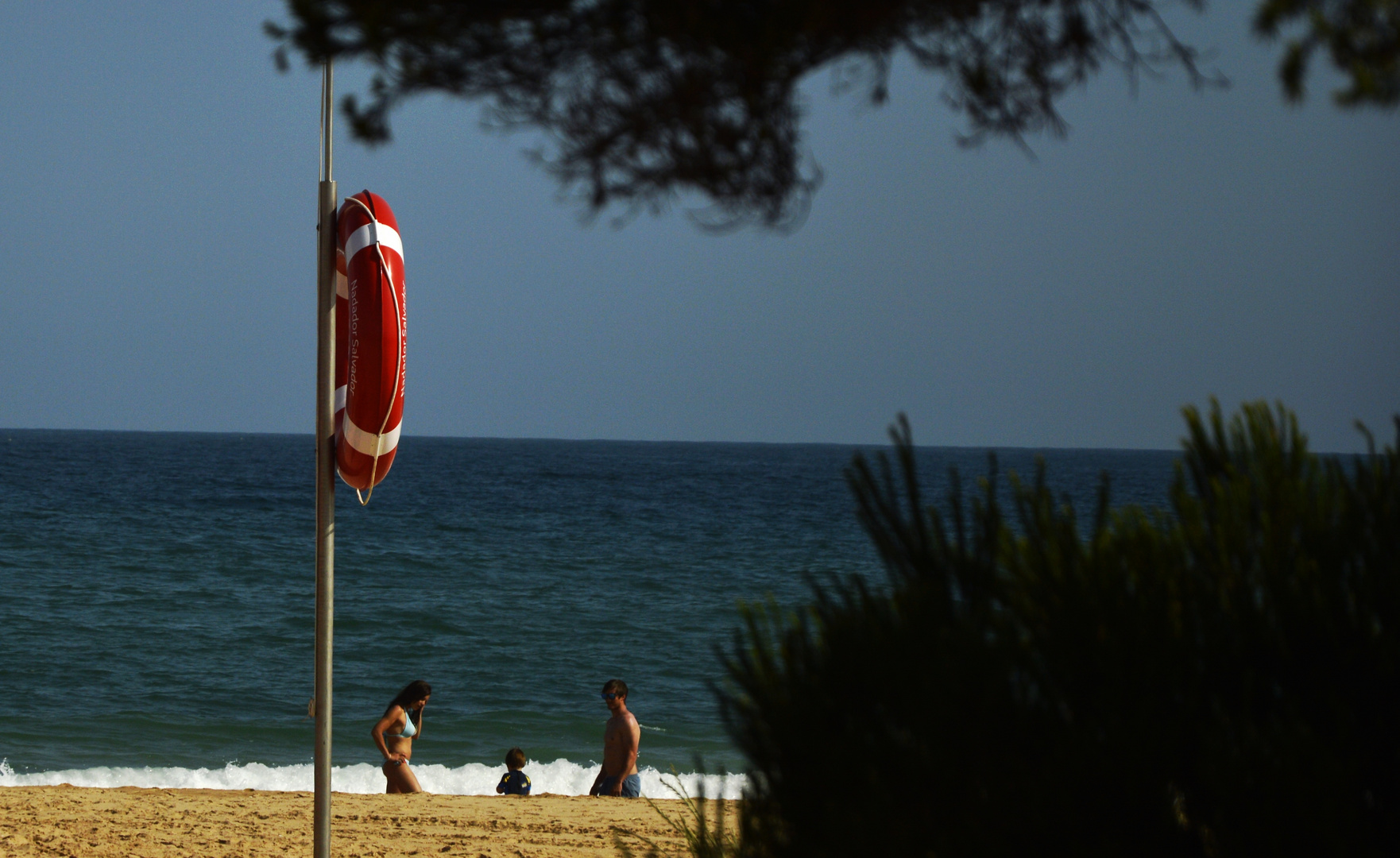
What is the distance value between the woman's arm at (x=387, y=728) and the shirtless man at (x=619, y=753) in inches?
51.1

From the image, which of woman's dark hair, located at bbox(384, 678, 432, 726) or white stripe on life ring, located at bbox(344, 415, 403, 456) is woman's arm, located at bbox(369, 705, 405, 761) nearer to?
woman's dark hair, located at bbox(384, 678, 432, 726)

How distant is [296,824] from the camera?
5.74 meters

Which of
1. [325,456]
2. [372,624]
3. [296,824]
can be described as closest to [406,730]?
[296,824]

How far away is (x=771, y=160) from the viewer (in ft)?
6.20

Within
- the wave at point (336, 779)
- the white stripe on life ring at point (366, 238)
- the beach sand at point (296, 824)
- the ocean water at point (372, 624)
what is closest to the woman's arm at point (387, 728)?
the beach sand at point (296, 824)

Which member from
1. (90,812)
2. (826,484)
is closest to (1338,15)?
(90,812)

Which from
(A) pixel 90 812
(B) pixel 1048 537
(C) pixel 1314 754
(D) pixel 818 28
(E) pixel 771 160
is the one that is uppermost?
(D) pixel 818 28

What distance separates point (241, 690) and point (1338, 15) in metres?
13.6

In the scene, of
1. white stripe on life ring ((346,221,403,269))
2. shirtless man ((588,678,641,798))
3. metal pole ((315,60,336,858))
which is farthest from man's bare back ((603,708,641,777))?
white stripe on life ring ((346,221,403,269))

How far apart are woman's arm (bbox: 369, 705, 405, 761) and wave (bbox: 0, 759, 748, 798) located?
1.60m

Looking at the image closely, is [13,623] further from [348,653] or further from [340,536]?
[340,536]

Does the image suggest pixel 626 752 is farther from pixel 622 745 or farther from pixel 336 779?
pixel 336 779

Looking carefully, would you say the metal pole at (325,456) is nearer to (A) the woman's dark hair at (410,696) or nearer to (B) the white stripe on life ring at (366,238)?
(B) the white stripe on life ring at (366,238)

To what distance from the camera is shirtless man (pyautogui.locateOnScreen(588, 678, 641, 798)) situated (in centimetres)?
759
